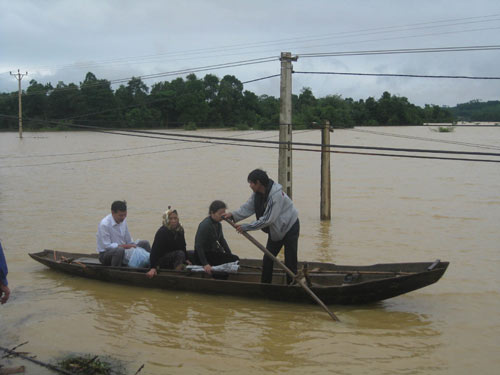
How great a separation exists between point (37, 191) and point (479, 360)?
1805 centimetres

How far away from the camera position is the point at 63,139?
158 ft

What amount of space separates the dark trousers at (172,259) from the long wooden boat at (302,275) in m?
0.15

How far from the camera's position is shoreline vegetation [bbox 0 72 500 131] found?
4859 centimetres

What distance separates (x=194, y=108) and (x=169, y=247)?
48.1m

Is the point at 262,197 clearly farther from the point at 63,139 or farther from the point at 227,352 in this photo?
the point at 63,139

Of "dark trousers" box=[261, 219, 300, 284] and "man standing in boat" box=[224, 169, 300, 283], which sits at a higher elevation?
"man standing in boat" box=[224, 169, 300, 283]

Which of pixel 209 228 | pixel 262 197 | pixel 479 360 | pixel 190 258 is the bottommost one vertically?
pixel 479 360

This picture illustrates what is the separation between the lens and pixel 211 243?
7.95 m

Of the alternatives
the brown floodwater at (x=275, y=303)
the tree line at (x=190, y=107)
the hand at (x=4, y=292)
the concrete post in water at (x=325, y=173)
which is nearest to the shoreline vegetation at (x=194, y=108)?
the tree line at (x=190, y=107)

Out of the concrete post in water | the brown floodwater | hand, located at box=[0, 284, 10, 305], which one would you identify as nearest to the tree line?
the brown floodwater

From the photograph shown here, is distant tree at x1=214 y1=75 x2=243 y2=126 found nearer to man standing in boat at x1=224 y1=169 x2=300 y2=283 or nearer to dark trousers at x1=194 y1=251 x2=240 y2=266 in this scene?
dark trousers at x1=194 y1=251 x2=240 y2=266

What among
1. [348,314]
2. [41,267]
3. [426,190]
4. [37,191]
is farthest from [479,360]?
[37,191]

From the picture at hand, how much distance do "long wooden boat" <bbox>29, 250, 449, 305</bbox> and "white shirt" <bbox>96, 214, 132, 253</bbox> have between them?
0.34 metres

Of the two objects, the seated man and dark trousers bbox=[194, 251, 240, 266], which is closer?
dark trousers bbox=[194, 251, 240, 266]
